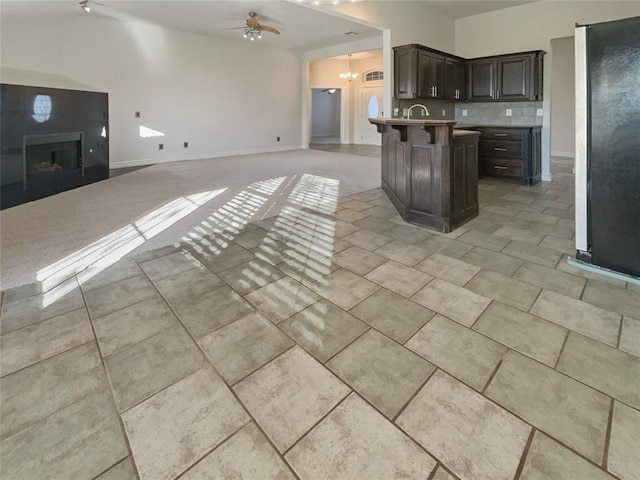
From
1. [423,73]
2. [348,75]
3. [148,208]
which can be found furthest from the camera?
[348,75]

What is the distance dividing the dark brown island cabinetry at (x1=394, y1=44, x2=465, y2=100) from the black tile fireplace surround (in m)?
4.95

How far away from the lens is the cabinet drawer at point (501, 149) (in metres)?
5.42

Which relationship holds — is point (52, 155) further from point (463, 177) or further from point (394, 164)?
point (463, 177)

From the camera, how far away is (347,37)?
337 inches

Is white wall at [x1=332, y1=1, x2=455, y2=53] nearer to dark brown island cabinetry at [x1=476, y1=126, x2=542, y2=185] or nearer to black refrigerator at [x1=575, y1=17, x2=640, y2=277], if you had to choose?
dark brown island cabinetry at [x1=476, y1=126, x2=542, y2=185]

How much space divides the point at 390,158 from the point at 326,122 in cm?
1451

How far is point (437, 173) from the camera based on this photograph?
3.28 metres

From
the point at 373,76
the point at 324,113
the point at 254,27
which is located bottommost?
the point at 254,27

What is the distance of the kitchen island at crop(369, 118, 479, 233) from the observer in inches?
126

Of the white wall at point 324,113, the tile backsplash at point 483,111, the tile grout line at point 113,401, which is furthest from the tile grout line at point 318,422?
the white wall at point 324,113

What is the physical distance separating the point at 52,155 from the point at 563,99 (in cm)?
1065

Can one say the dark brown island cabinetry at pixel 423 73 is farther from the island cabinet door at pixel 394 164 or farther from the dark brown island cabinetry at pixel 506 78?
the island cabinet door at pixel 394 164

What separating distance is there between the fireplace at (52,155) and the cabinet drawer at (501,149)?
6.39 metres

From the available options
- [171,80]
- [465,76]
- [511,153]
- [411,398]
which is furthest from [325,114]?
[411,398]
